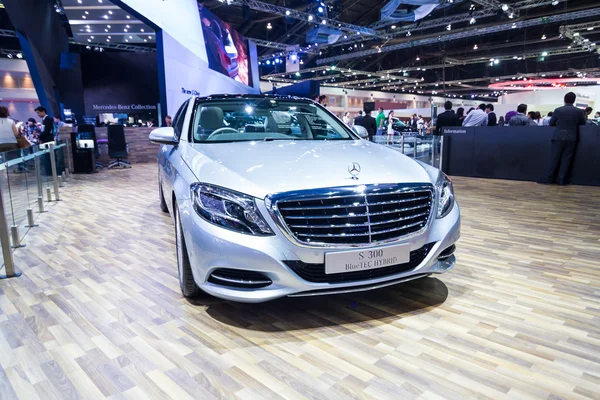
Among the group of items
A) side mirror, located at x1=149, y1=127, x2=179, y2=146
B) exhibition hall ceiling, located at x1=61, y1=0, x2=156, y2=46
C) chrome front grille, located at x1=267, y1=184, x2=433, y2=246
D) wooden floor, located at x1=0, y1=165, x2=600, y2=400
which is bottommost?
wooden floor, located at x1=0, y1=165, x2=600, y2=400

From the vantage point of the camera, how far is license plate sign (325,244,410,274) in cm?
187

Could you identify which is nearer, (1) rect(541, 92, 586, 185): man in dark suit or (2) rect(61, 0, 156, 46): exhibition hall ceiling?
(1) rect(541, 92, 586, 185): man in dark suit

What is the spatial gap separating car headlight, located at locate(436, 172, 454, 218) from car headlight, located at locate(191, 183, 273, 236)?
3.33 ft

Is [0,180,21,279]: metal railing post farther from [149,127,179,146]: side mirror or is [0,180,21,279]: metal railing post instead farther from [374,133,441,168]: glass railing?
[374,133,441,168]: glass railing

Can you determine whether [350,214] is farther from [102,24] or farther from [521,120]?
[102,24]

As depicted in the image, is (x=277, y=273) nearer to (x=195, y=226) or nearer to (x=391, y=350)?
(x=195, y=226)

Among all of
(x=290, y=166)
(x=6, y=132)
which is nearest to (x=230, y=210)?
(x=290, y=166)

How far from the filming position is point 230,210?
191 cm

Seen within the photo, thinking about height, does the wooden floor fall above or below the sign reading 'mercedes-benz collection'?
below

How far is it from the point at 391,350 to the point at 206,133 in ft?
6.31

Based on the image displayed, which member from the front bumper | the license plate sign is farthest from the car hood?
the license plate sign

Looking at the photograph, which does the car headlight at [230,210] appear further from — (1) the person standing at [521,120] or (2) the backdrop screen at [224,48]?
(2) the backdrop screen at [224,48]

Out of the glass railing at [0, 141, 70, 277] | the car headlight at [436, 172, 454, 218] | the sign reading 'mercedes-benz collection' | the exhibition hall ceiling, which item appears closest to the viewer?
the car headlight at [436, 172, 454, 218]

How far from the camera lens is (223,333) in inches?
80.4
